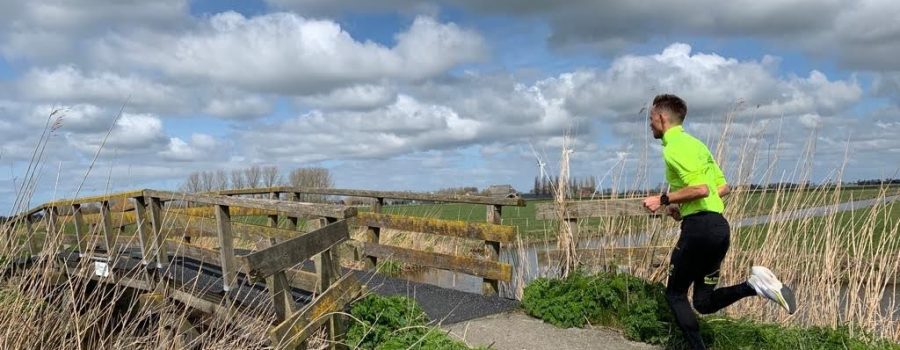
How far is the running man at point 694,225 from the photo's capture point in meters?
5.04

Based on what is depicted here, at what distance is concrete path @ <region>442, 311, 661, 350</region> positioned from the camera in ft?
21.1

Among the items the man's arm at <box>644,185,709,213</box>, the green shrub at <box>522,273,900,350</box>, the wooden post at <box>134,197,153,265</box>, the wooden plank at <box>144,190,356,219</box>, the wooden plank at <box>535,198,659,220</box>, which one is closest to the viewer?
the man's arm at <box>644,185,709,213</box>

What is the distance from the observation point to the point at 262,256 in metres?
5.10

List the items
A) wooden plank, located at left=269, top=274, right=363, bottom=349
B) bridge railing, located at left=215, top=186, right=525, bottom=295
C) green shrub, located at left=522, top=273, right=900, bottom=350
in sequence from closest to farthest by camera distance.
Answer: wooden plank, located at left=269, top=274, right=363, bottom=349 → green shrub, located at left=522, top=273, right=900, bottom=350 → bridge railing, located at left=215, top=186, right=525, bottom=295

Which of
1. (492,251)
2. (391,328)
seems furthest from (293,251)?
(492,251)

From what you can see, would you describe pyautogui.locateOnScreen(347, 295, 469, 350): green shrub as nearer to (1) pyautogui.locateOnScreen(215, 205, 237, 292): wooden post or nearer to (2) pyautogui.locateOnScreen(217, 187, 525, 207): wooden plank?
(1) pyautogui.locateOnScreen(215, 205, 237, 292): wooden post

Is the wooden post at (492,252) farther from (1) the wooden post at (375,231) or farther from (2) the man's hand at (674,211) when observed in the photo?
(2) the man's hand at (674,211)

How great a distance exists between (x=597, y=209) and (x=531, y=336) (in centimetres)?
153

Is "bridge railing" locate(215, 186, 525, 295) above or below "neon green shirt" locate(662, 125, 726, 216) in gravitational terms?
below

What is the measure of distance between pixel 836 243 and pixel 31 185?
23.4ft

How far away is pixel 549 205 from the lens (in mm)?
7969

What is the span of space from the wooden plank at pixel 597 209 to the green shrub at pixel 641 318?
2.04ft

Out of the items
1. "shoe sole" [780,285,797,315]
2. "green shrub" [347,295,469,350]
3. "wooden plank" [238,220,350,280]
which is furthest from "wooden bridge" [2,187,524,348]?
"shoe sole" [780,285,797,315]

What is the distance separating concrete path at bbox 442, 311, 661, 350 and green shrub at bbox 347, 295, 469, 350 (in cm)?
28
